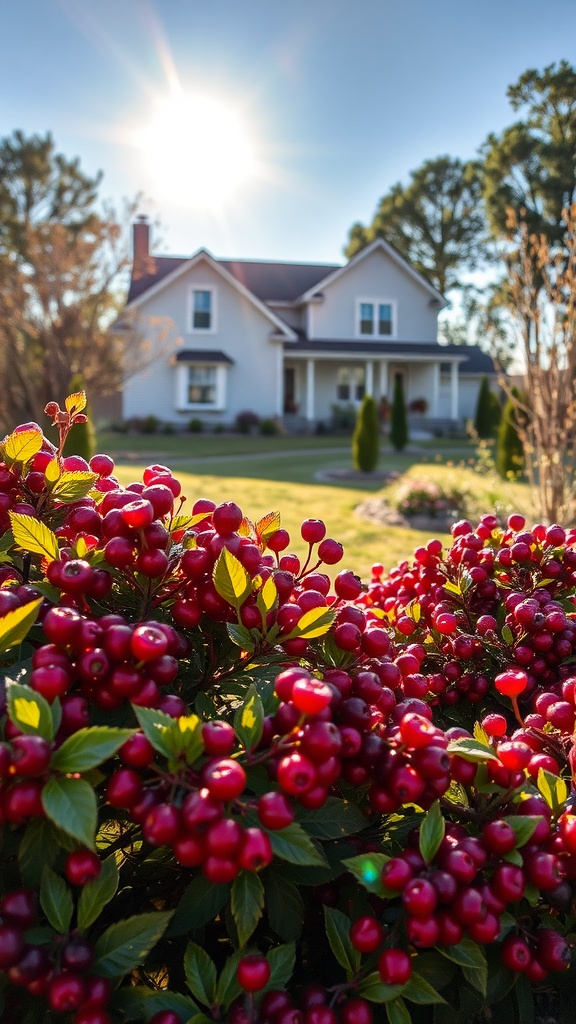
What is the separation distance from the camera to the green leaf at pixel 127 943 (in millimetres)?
897

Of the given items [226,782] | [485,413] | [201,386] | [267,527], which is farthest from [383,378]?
[226,782]

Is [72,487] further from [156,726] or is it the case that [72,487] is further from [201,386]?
[201,386]

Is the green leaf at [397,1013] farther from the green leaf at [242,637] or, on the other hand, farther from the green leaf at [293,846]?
the green leaf at [242,637]

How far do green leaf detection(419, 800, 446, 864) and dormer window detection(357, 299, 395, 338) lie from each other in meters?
31.7

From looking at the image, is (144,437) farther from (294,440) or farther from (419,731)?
(419,731)

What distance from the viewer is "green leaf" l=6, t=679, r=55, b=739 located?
0.84 meters

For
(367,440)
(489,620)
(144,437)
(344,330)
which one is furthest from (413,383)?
(489,620)

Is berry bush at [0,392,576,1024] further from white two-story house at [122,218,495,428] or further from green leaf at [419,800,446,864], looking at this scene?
white two-story house at [122,218,495,428]

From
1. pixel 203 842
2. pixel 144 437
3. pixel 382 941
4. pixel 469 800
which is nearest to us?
pixel 203 842

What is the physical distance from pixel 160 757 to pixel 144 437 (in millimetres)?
26644

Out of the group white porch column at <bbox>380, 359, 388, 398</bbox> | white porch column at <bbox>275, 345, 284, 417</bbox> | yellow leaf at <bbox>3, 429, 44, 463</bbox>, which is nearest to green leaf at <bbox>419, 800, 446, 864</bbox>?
yellow leaf at <bbox>3, 429, 44, 463</bbox>

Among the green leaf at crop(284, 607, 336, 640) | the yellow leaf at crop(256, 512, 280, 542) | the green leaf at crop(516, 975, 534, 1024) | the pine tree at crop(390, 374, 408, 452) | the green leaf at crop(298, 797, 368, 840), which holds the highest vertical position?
the pine tree at crop(390, 374, 408, 452)

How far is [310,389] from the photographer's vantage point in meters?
29.1

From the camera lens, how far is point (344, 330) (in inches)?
1234
